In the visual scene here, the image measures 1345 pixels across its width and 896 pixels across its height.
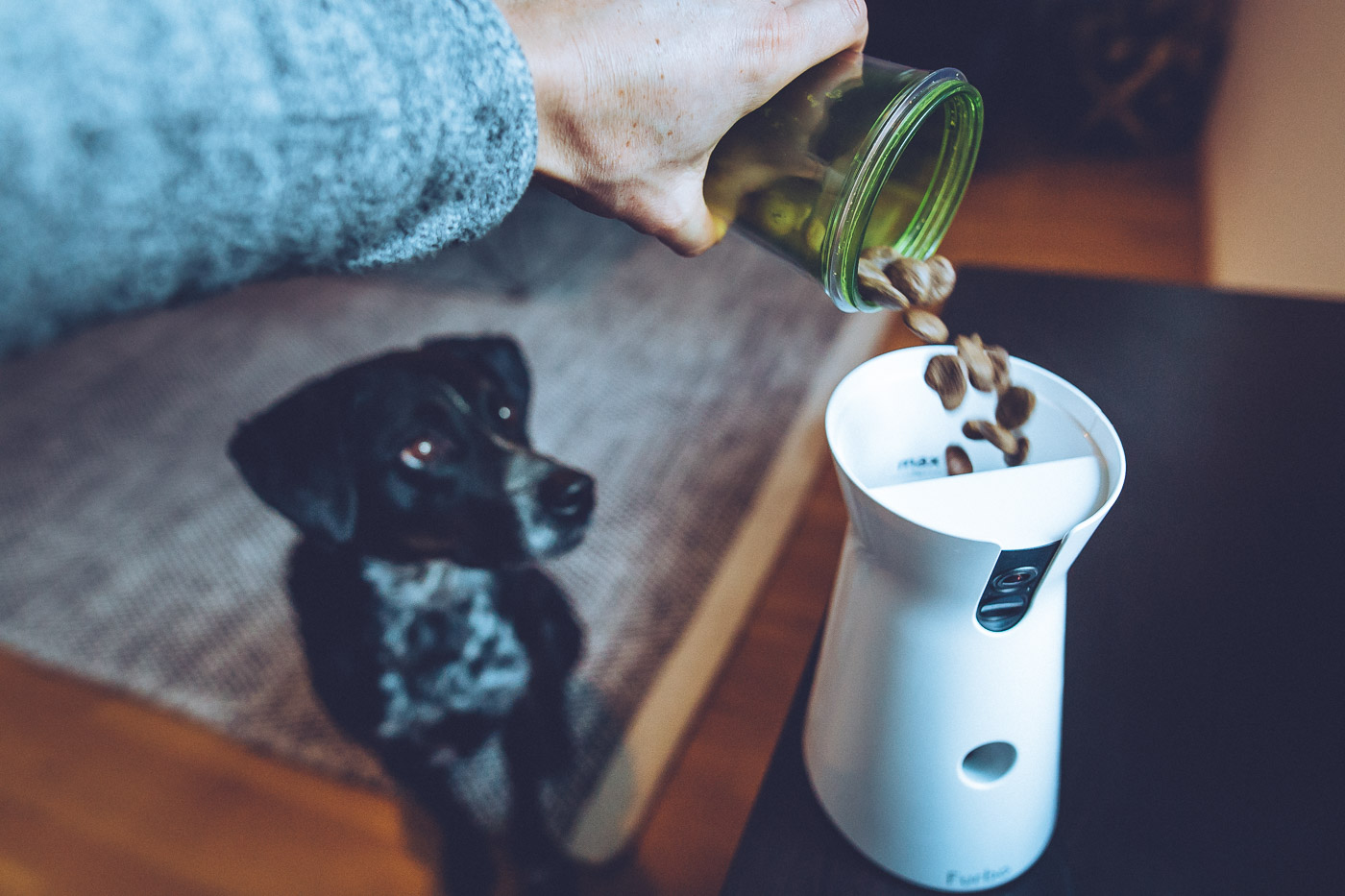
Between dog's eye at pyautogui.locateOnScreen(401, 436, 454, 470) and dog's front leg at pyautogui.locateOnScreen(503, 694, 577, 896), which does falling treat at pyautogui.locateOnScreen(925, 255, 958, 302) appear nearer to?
dog's eye at pyautogui.locateOnScreen(401, 436, 454, 470)

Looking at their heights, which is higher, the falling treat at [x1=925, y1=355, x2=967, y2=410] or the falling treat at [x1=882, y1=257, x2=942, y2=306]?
the falling treat at [x1=882, y1=257, x2=942, y2=306]

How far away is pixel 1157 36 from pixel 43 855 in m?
2.97

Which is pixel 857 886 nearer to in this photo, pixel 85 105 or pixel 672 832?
pixel 85 105

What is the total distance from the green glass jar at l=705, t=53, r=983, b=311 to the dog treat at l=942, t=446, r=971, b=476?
120 mm

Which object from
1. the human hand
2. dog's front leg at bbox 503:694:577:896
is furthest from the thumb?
dog's front leg at bbox 503:694:577:896

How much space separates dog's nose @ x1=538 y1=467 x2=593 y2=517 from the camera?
2.96 feet

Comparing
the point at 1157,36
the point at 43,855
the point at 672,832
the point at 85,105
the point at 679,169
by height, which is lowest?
the point at 43,855

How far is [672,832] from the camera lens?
1.05m

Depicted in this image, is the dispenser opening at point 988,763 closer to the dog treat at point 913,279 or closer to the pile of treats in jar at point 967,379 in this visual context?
the pile of treats in jar at point 967,379

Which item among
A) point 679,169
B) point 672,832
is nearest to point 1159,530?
point 679,169

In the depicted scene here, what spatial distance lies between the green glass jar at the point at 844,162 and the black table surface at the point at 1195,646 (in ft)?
0.90

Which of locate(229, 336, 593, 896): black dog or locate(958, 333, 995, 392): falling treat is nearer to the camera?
locate(958, 333, 995, 392): falling treat

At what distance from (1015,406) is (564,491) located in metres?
0.56

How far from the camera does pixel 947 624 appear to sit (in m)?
0.39
